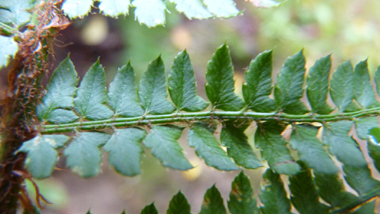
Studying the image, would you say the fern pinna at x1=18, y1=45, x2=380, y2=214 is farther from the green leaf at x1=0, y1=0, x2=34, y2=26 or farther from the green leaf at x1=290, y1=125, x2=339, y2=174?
the green leaf at x1=0, y1=0, x2=34, y2=26

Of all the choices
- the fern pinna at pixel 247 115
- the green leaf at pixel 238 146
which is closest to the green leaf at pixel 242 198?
the fern pinna at pixel 247 115

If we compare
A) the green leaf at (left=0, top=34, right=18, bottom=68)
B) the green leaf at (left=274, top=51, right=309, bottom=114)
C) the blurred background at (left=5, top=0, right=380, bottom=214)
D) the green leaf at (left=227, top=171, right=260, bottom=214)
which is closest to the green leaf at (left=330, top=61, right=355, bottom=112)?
the green leaf at (left=274, top=51, right=309, bottom=114)

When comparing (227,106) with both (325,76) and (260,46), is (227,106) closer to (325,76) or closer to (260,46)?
(325,76)

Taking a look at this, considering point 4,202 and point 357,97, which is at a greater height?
point 357,97

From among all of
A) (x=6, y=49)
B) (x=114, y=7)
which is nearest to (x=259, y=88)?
(x=114, y=7)

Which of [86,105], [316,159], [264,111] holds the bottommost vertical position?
[316,159]

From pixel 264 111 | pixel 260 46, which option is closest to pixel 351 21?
pixel 260 46

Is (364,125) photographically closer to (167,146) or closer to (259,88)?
(259,88)

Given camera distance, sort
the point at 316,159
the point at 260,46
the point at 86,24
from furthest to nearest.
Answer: the point at 260,46 → the point at 86,24 → the point at 316,159
